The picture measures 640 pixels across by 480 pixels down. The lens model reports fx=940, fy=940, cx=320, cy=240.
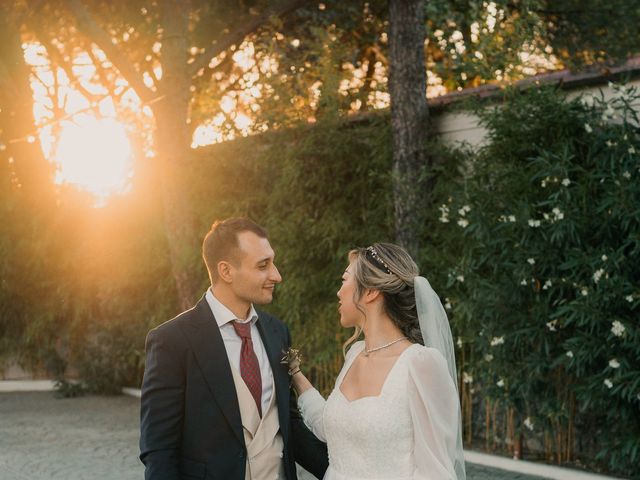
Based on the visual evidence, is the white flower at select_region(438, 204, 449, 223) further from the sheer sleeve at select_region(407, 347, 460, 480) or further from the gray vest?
the sheer sleeve at select_region(407, 347, 460, 480)

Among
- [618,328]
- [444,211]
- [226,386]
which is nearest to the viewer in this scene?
[226,386]

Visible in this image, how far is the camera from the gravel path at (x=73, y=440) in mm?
8477

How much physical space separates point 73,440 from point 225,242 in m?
7.10

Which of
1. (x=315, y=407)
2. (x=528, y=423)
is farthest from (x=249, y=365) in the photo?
(x=528, y=423)

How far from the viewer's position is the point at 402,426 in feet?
11.4

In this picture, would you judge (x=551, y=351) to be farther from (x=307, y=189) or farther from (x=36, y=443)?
(x=36, y=443)

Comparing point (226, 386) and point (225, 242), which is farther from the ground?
point (225, 242)

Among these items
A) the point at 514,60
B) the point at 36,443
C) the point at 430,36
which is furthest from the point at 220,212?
the point at 430,36

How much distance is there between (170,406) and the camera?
139 inches

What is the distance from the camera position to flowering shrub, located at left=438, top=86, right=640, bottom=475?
707 centimetres

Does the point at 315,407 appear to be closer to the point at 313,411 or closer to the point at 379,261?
the point at 313,411

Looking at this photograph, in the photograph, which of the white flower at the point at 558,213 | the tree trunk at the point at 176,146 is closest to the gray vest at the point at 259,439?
the white flower at the point at 558,213

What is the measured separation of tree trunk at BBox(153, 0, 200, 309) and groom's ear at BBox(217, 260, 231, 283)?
27.1ft

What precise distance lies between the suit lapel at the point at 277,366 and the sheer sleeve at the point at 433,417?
0.58 metres
